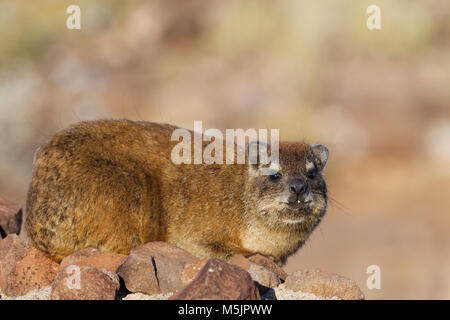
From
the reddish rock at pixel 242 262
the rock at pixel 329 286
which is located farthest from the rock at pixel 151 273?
the rock at pixel 329 286

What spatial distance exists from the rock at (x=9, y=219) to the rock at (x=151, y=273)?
139 inches

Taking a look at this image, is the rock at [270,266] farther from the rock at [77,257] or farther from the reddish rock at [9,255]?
the reddish rock at [9,255]

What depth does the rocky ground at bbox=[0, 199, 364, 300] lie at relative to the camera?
695 centimetres

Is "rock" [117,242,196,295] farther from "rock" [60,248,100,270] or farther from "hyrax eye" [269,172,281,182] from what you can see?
"hyrax eye" [269,172,281,182]

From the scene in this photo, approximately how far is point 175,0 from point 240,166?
932 inches

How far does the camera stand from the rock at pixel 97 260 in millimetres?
8570

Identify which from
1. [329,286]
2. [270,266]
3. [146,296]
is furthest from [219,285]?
[270,266]

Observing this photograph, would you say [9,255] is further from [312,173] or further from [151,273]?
[312,173]

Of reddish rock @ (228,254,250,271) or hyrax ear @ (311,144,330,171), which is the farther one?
hyrax ear @ (311,144,330,171)

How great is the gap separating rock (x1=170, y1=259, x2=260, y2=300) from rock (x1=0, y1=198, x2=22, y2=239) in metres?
5.02

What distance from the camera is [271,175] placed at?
1037 cm

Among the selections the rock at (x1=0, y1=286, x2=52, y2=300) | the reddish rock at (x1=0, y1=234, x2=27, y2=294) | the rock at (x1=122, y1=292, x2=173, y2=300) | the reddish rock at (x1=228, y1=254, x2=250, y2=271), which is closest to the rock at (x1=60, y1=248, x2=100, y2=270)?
the rock at (x1=0, y1=286, x2=52, y2=300)

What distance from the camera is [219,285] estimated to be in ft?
22.4
